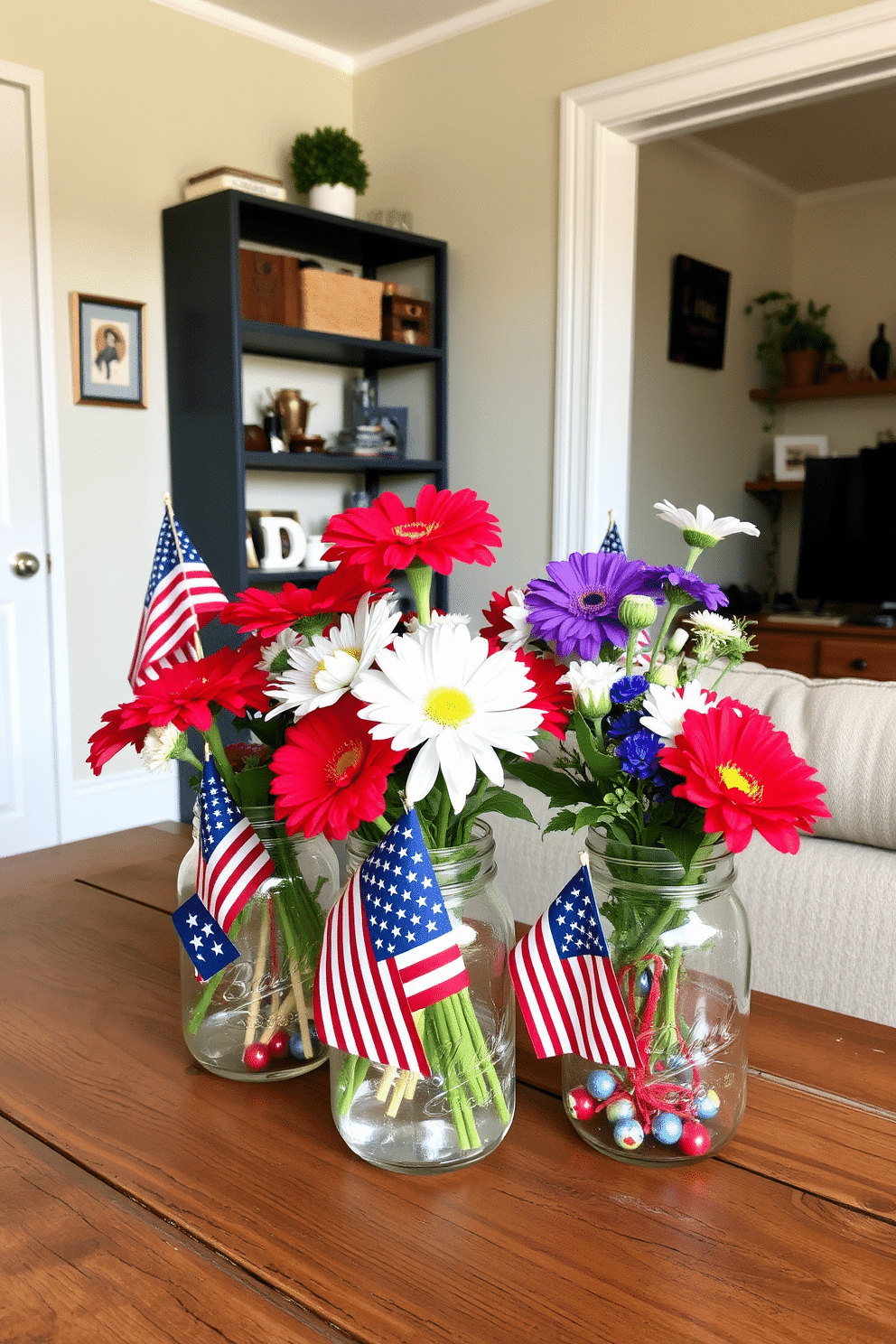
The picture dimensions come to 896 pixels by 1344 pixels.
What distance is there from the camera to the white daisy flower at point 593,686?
658 millimetres

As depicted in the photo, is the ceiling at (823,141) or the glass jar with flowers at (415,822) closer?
the glass jar with flowers at (415,822)

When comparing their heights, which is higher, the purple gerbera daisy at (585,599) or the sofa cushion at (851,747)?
the purple gerbera daisy at (585,599)

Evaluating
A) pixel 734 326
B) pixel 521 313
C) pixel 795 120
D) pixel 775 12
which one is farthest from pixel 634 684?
A: pixel 734 326

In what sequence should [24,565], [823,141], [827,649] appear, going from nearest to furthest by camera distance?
[24,565] < [827,649] < [823,141]

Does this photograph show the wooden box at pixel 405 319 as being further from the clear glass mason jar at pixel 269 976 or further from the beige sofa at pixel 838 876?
the clear glass mason jar at pixel 269 976

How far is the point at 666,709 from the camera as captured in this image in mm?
648

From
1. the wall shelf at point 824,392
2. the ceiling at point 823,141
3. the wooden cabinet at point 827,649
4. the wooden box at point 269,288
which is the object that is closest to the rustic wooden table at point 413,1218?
the wooden box at point 269,288

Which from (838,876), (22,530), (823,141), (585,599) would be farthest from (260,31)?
(585,599)

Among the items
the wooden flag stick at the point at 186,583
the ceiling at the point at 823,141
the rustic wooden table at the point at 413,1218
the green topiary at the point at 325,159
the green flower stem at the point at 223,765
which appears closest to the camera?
the rustic wooden table at the point at 413,1218

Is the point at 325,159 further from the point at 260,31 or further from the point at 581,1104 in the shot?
the point at 581,1104

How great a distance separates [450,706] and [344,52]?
158 inches

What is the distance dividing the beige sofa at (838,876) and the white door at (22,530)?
2557mm

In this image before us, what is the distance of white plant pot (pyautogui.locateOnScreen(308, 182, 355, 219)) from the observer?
3.66 m

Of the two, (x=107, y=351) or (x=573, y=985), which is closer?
(x=573, y=985)
